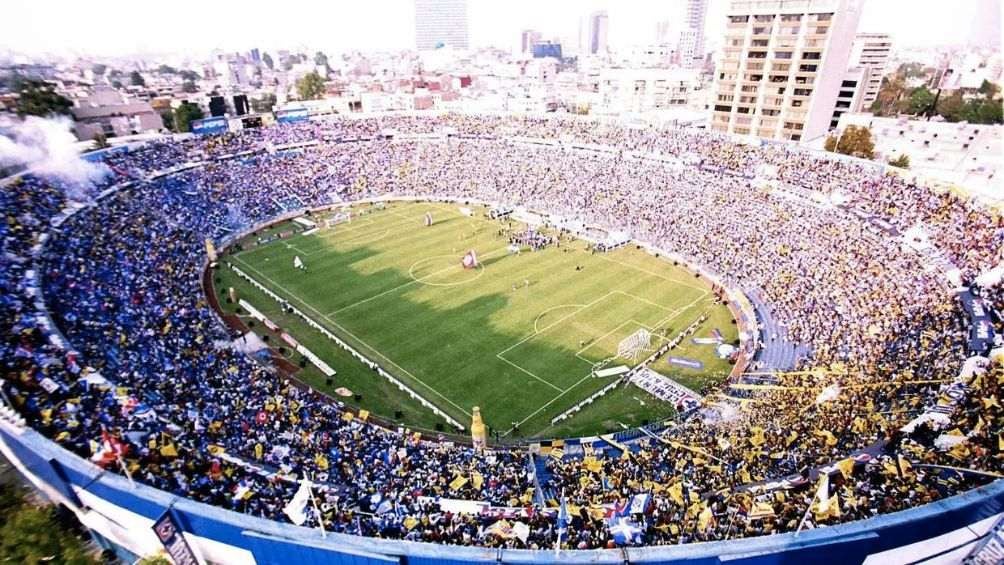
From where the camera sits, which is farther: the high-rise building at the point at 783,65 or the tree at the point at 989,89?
the tree at the point at 989,89

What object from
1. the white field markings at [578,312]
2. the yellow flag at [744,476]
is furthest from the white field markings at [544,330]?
the yellow flag at [744,476]

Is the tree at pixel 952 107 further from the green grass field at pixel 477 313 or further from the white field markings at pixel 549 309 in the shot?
the white field markings at pixel 549 309

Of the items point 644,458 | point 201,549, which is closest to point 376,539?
point 201,549

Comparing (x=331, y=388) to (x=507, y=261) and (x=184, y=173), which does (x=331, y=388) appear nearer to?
(x=507, y=261)

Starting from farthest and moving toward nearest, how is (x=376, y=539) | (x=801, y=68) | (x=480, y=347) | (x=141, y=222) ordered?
(x=801, y=68) → (x=141, y=222) → (x=480, y=347) → (x=376, y=539)

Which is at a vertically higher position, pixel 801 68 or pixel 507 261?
pixel 801 68

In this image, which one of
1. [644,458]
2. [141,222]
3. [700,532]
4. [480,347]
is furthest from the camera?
[141,222]

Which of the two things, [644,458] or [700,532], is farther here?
[644,458]
